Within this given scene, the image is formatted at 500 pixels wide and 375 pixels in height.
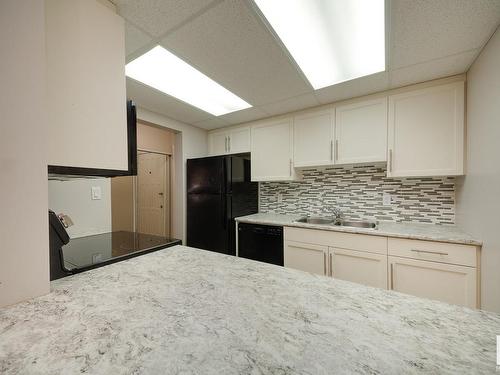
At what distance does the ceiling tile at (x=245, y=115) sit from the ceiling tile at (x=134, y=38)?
1.27m

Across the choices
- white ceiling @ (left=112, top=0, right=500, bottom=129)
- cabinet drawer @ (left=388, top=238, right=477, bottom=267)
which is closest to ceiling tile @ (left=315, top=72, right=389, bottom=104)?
white ceiling @ (left=112, top=0, right=500, bottom=129)

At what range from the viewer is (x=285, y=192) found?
9.46ft

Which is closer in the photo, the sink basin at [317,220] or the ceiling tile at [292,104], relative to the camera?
the ceiling tile at [292,104]

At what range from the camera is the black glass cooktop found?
3.24ft

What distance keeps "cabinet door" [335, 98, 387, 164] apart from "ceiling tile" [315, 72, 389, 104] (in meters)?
0.11

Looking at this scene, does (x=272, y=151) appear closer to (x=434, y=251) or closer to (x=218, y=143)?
(x=218, y=143)

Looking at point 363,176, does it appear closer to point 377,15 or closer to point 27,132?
point 377,15

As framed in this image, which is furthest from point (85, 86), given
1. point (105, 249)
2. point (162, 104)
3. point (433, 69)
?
point (433, 69)

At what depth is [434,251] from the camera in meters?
1.58

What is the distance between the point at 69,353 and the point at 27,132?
2.10ft

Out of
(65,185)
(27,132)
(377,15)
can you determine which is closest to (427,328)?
(27,132)

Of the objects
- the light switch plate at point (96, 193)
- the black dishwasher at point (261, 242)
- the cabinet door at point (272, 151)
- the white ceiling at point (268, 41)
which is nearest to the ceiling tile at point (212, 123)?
the cabinet door at point (272, 151)

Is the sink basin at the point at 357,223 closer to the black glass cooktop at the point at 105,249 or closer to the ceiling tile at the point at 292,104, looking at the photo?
the ceiling tile at the point at 292,104

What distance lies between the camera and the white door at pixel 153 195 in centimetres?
341
